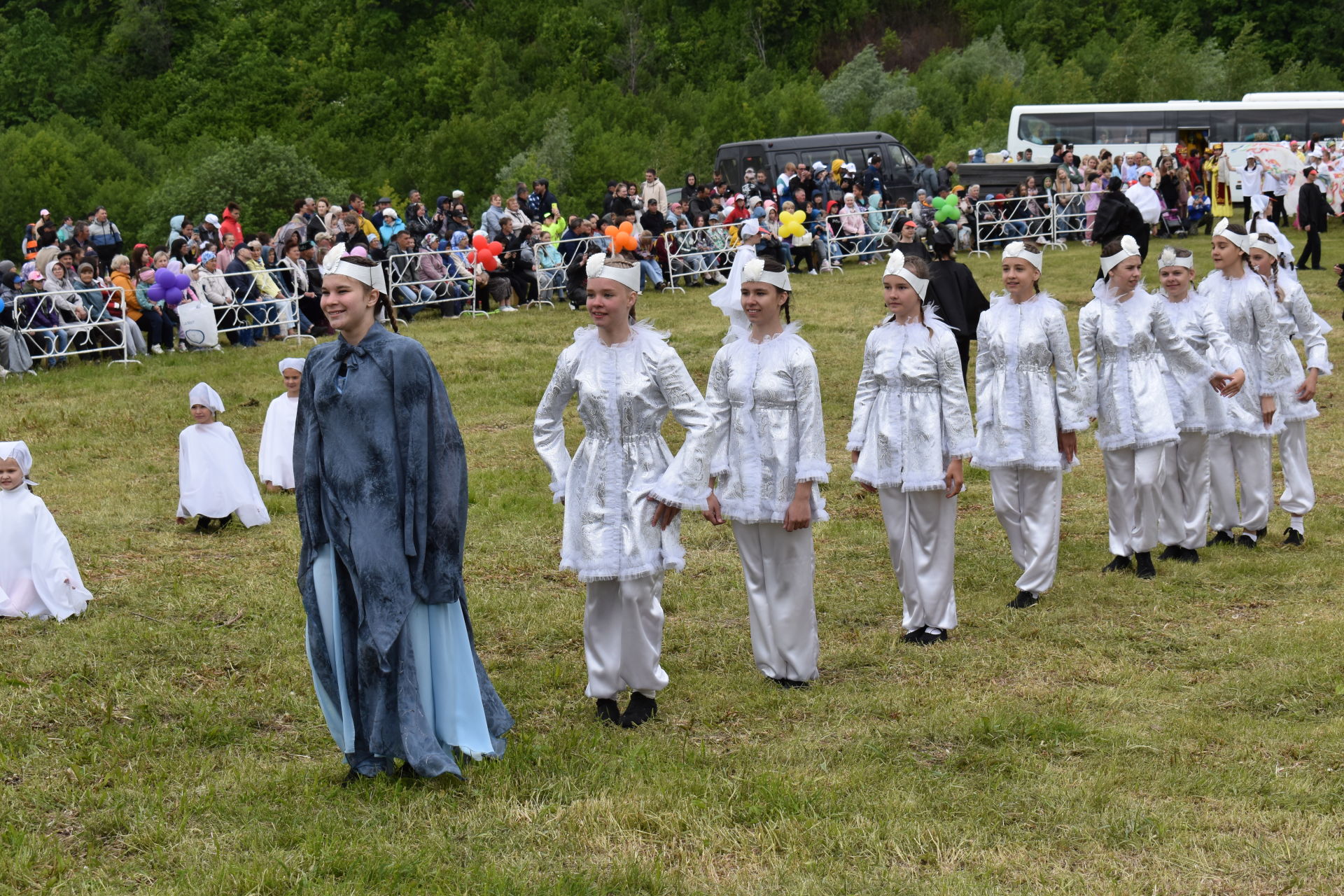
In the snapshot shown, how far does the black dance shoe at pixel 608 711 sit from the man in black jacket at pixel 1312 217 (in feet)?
69.9

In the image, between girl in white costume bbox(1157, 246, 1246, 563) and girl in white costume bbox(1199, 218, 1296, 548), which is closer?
girl in white costume bbox(1157, 246, 1246, 563)

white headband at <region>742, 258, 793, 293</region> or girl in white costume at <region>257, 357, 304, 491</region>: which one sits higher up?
white headband at <region>742, 258, 793, 293</region>

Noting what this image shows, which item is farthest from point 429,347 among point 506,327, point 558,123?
point 558,123

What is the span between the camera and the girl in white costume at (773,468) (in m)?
6.74

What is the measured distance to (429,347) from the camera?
731 inches

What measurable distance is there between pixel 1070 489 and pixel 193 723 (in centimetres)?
745

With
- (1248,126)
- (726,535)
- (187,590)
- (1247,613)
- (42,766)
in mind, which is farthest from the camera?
(1248,126)

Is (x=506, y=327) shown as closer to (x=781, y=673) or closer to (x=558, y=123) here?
(x=781, y=673)

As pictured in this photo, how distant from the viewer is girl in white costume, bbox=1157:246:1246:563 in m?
9.24

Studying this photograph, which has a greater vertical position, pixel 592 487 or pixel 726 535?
pixel 592 487

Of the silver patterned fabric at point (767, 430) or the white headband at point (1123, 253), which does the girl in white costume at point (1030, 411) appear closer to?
the white headband at point (1123, 253)

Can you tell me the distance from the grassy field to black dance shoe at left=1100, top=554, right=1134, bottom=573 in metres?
0.18

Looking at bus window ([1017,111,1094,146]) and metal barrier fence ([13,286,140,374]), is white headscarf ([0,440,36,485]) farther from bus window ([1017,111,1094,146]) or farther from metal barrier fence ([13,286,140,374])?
bus window ([1017,111,1094,146])

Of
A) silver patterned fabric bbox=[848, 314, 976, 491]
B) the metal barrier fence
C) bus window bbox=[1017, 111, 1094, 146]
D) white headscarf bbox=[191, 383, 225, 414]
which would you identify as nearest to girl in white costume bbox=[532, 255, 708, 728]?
silver patterned fabric bbox=[848, 314, 976, 491]
